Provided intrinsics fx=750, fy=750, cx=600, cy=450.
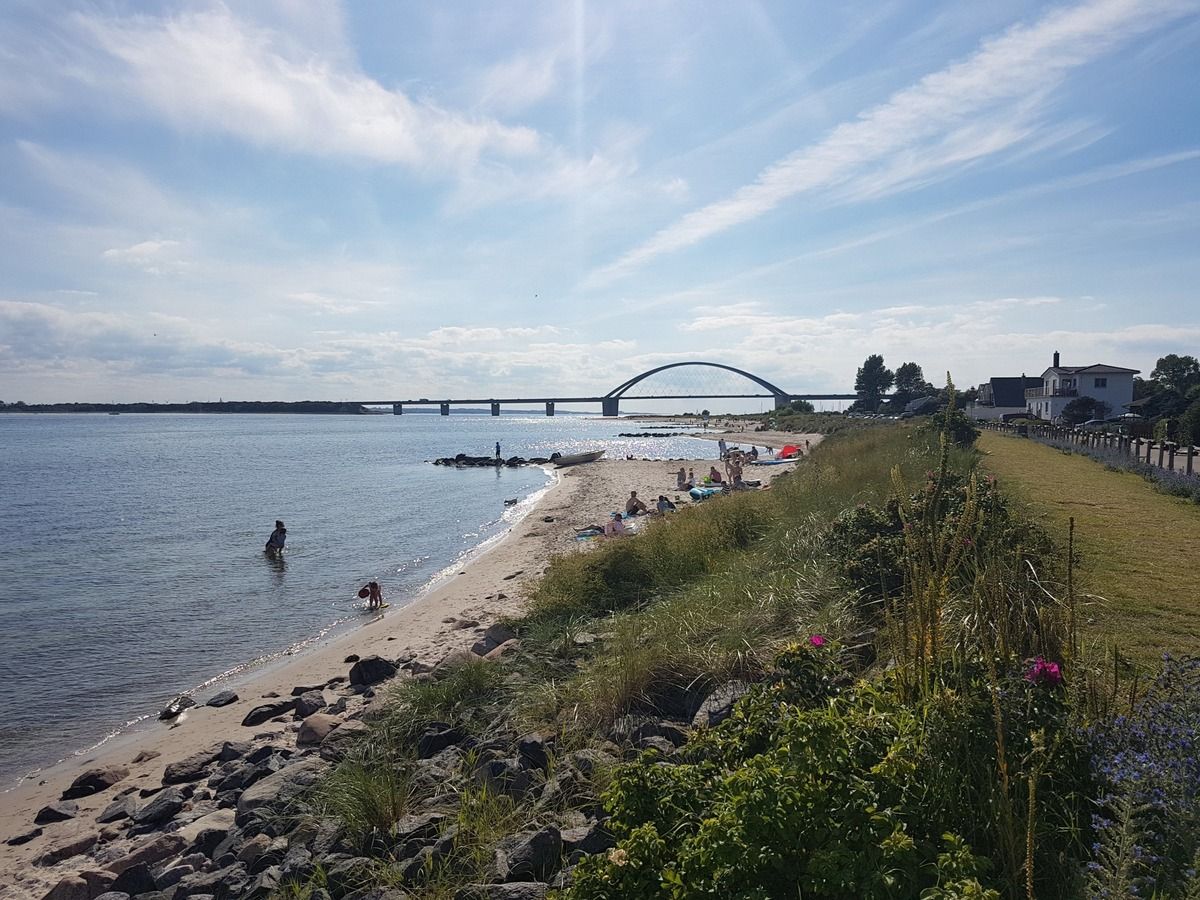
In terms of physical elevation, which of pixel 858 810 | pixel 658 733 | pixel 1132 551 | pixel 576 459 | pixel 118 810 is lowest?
pixel 576 459

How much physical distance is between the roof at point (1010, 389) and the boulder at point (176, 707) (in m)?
90.6

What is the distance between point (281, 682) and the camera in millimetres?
12180

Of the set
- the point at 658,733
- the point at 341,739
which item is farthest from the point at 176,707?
the point at 658,733

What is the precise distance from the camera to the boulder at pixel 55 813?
8.10 metres

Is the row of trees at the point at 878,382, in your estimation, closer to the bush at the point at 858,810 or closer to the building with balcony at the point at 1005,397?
the building with balcony at the point at 1005,397

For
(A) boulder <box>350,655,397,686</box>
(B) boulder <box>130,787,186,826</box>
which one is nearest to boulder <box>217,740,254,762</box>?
(B) boulder <box>130,787,186,826</box>

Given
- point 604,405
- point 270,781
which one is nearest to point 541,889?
point 270,781

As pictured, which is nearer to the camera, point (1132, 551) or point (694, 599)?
point (694, 599)

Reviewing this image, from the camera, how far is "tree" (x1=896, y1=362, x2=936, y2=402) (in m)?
108

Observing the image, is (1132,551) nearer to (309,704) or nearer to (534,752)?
(534,752)

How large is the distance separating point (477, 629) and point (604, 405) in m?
168

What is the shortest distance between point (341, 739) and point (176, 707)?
4.93 m

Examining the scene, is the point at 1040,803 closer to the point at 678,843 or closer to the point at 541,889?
the point at 678,843

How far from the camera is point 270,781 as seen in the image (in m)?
7.17
